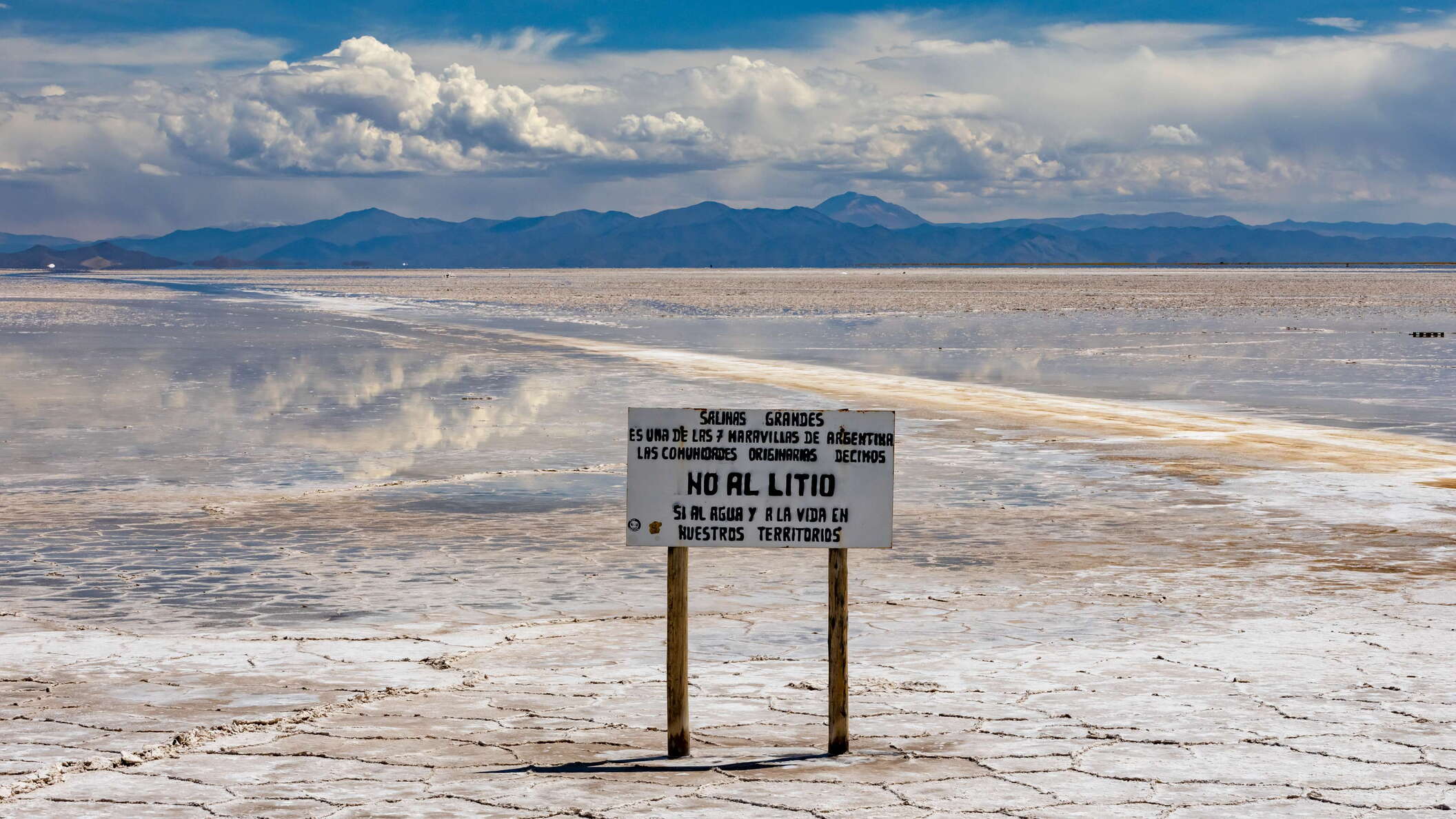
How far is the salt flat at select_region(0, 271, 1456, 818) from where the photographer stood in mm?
5246

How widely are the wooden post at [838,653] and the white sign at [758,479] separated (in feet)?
0.37

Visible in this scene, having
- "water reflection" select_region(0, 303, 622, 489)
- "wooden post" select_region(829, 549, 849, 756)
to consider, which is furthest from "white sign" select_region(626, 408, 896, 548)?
"water reflection" select_region(0, 303, 622, 489)

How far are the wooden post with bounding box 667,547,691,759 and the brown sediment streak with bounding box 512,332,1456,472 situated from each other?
31.2 feet

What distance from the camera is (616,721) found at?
236 inches

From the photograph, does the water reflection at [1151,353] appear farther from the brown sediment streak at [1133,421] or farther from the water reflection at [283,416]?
the water reflection at [283,416]

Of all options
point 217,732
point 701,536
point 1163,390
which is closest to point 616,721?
point 701,536

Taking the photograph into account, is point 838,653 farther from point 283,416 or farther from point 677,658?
point 283,416

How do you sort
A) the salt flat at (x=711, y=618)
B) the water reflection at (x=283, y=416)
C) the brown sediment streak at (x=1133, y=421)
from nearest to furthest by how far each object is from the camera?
the salt flat at (x=711, y=618) < the water reflection at (x=283, y=416) < the brown sediment streak at (x=1133, y=421)

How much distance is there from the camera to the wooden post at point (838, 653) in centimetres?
540

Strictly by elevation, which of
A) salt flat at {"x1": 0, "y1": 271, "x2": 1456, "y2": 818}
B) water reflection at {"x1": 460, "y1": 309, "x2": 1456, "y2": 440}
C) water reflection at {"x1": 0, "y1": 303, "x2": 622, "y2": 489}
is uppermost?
water reflection at {"x1": 460, "y1": 309, "x2": 1456, "y2": 440}

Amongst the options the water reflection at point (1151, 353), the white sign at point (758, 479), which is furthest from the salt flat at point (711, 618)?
the white sign at point (758, 479)

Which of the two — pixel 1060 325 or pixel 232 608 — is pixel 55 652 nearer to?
pixel 232 608

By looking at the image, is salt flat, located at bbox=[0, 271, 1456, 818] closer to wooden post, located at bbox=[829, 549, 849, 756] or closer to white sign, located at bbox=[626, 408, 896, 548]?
wooden post, located at bbox=[829, 549, 849, 756]

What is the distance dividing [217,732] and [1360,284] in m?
110
